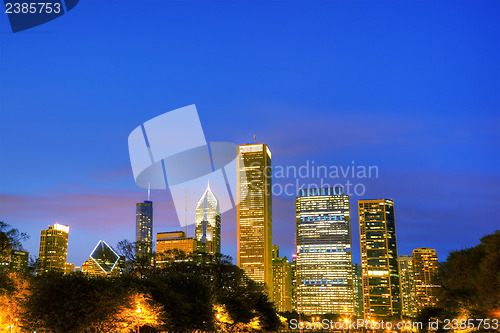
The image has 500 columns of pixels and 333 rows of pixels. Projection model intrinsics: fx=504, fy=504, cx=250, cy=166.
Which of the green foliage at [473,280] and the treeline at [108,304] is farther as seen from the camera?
the green foliage at [473,280]

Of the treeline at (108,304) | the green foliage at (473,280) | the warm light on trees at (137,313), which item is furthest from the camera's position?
the green foliage at (473,280)

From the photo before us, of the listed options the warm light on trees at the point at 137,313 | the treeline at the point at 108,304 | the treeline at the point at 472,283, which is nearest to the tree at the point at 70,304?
the treeline at the point at 108,304

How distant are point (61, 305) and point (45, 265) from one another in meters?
24.5

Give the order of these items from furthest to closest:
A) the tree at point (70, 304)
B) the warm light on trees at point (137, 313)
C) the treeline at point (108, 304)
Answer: the warm light on trees at point (137, 313) < the treeline at point (108, 304) < the tree at point (70, 304)

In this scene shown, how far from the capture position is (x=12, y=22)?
88.6 feet

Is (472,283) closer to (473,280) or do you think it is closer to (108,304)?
(473,280)

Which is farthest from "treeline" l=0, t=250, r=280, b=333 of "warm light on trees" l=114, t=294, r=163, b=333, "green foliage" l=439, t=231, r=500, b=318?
"green foliage" l=439, t=231, r=500, b=318

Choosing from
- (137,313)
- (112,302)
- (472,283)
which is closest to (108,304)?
(112,302)

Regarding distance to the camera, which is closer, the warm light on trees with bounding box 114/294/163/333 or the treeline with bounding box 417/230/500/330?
the warm light on trees with bounding box 114/294/163/333

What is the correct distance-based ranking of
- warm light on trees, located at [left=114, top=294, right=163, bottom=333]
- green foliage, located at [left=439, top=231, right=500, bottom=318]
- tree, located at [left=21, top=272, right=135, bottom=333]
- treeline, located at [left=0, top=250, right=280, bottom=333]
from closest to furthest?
tree, located at [left=21, top=272, right=135, bottom=333] < treeline, located at [left=0, top=250, right=280, bottom=333] < warm light on trees, located at [left=114, top=294, right=163, bottom=333] < green foliage, located at [left=439, top=231, right=500, bottom=318]

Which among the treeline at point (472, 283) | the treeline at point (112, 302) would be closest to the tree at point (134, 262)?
the treeline at point (112, 302)

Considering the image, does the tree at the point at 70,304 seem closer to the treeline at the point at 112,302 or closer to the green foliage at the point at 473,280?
the treeline at the point at 112,302

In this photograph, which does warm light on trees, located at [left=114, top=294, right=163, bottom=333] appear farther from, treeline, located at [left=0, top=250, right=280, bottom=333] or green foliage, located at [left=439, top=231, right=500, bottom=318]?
green foliage, located at [left=439, top=231, right=500, bottom=318]

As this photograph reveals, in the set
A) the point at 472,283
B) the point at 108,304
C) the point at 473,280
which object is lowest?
the point at 108,304
